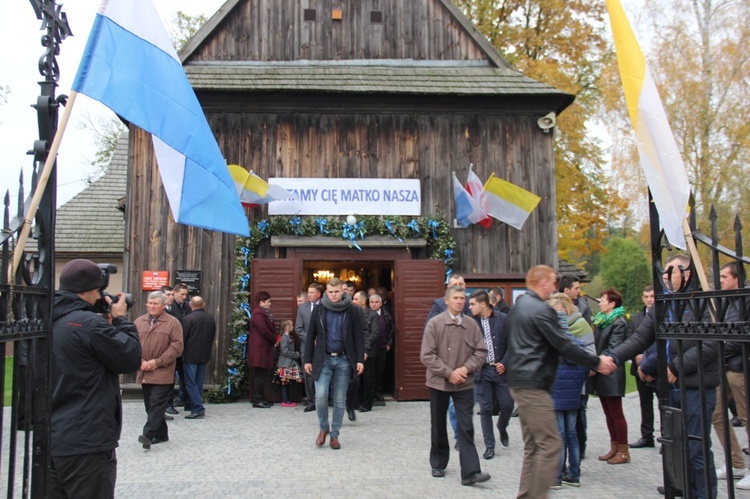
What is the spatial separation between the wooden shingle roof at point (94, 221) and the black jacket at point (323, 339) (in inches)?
564

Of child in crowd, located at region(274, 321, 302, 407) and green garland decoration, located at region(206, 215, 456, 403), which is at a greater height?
green garland decoration, located at region(206, 215, 456, 403)

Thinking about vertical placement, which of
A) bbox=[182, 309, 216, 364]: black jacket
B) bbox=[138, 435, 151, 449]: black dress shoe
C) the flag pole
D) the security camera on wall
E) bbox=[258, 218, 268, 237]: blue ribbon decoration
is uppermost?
the security camera on wall

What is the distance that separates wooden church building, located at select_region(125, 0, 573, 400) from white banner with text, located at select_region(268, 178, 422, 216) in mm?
68

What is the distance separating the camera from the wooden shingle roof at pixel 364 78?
1374 centimetres

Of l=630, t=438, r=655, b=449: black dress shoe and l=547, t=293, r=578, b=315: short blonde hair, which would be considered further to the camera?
l=630, t=438, r=655, b=449: black dress shoe

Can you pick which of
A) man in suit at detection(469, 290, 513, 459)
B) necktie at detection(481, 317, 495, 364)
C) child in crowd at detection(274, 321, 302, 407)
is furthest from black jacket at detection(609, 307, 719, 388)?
child in crowd at detection(274, 321, 302, 407)

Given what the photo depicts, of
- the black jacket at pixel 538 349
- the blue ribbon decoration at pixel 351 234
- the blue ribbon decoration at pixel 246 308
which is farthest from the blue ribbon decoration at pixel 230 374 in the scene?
the black jacket at pixel 538 349

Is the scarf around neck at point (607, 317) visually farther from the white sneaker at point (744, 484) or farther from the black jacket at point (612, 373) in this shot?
the white sneaker at point (744, 484)

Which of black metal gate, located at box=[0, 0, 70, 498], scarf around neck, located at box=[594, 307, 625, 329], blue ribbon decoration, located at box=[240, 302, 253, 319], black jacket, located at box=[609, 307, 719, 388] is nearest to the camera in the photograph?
A: black metal gate, located at box=[0, 0, 70, 498]

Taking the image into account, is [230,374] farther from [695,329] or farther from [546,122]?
[695,329]

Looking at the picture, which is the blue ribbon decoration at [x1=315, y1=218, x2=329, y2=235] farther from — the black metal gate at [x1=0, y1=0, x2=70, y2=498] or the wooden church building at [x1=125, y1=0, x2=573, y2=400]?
the black metal gate at [x1=0, y1=0, x2=70, y2=498]

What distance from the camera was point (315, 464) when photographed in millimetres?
8227

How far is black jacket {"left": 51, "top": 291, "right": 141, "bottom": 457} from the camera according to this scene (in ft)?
14.2

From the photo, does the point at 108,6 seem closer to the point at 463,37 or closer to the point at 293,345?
the point at 293,345
